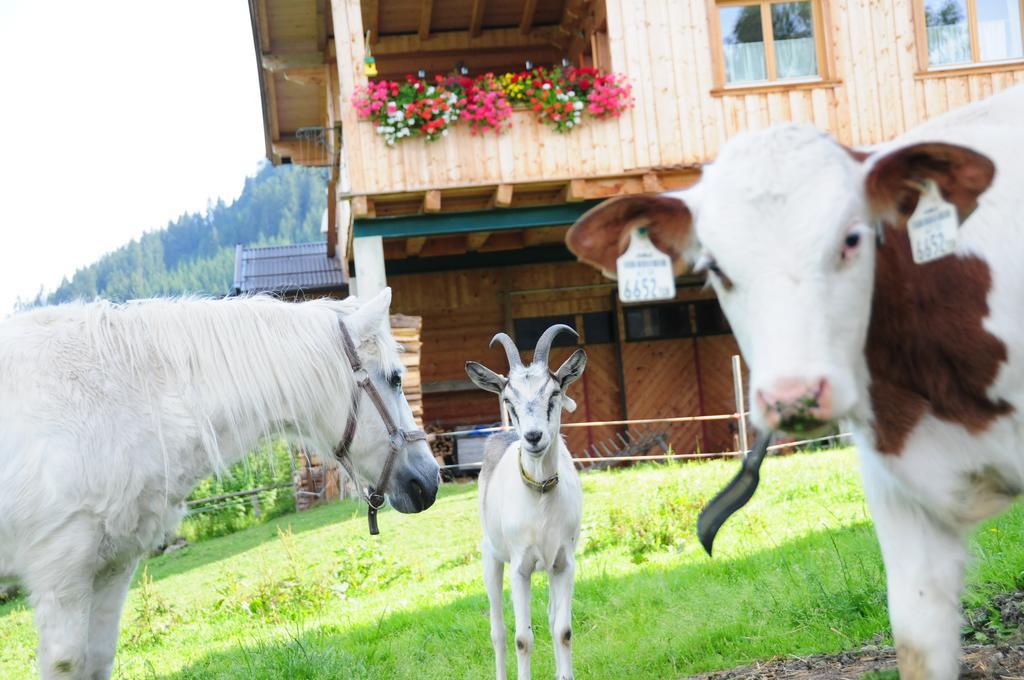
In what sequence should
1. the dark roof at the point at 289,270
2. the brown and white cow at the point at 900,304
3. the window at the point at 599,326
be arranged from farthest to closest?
the dark roof at the point at 289,270
the window at the point at 599,326
the brown and white cow at the point at 900,304

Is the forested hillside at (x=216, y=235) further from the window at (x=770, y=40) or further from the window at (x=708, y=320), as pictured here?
the window at (x=770, y=40)

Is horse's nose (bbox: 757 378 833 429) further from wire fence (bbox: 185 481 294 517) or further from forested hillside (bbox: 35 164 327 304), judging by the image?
forested hillside (bbox: 35 164 327 304)

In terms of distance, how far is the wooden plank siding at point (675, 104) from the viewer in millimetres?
13414

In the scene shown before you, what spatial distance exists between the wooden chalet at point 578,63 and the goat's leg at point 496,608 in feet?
24.6

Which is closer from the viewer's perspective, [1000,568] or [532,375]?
[1000,568]

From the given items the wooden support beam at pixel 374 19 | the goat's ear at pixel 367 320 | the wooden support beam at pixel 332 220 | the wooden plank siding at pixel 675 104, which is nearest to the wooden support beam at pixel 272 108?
the wooden support beam at pixel 332 220

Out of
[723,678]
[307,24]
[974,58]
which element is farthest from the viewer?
[307,24]

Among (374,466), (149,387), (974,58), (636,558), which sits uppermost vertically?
(974,58)

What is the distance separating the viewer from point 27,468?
3963mm

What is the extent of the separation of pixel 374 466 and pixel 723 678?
191 centimetres

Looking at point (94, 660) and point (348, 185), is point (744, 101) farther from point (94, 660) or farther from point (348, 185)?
point (94, 660)

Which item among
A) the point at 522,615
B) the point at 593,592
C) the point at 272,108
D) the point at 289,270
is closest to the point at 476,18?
the point at 272,108

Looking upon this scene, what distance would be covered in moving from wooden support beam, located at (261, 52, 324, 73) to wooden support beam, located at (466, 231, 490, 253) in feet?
12.8

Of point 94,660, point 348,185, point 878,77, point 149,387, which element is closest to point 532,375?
point 149,387
